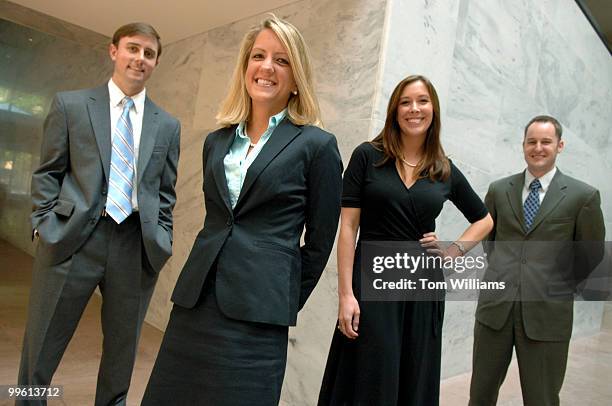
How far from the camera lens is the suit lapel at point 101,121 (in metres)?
2.44

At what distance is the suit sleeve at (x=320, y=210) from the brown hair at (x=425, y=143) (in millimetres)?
608

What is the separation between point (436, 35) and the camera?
147 inches

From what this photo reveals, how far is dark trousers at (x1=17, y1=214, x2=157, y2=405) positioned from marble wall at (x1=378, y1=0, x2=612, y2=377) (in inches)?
66.6

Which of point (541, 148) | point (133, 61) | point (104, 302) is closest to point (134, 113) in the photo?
point (133, 61)

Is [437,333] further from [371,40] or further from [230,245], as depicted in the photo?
[371,40]

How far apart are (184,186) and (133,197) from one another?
2427mm

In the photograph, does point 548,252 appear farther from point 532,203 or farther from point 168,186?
point 168,186

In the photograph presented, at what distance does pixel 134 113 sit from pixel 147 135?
152 mm

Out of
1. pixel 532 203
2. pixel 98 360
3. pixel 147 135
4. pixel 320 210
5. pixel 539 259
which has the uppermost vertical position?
pixel 147 135

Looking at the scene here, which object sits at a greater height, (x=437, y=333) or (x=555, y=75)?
(x=555, y=75)

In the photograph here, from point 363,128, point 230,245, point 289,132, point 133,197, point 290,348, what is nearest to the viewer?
point 230,245

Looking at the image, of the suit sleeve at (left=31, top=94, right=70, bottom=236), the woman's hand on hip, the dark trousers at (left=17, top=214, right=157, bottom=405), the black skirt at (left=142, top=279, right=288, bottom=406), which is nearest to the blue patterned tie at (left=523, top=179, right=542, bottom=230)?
the woman's hand on hip

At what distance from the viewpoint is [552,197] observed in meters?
2.19

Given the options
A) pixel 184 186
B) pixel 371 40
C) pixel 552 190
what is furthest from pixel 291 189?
pixel 184 186
